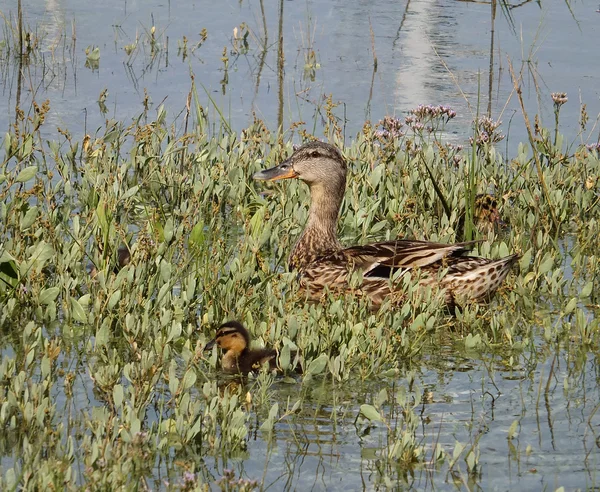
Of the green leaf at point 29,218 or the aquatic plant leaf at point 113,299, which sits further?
the green leaf at point 29,218

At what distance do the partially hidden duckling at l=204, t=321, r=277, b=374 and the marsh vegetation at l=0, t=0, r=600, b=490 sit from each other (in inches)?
2.6

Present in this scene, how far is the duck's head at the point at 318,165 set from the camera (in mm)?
8195

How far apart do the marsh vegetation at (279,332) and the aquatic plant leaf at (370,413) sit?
0.01 m

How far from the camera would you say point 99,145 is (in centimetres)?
888

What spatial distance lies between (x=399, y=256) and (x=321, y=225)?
1104 millimetres

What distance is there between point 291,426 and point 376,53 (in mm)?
9457

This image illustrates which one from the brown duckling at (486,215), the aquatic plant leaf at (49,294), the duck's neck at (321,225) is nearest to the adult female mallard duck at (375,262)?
the duck's neck at (321,225)

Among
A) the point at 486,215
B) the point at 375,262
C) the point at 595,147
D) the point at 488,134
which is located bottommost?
the point at 486,215

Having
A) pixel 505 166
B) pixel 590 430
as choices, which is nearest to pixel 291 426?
pixel 590 430

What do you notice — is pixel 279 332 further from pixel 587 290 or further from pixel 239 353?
pixel 587 290

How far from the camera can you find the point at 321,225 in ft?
26.6

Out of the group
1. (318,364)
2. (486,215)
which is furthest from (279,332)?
(486,215)

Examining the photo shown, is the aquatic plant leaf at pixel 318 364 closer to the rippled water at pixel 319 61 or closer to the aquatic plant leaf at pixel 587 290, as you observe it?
the aquatic plant leaf at pixel 587 290

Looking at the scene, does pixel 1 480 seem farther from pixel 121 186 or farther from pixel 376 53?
pixel 376 53
